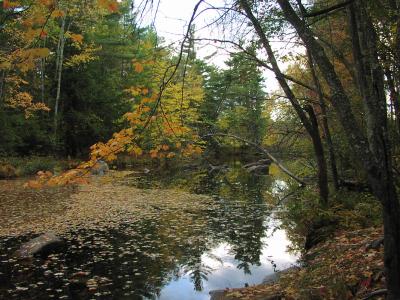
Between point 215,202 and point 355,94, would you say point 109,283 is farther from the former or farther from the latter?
point 215,202

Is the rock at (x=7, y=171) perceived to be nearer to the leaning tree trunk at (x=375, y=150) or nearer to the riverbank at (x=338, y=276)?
the riverbank at (x=338, y=276)

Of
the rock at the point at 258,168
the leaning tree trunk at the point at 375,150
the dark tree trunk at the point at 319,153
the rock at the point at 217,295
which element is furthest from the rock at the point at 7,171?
the leaning tree trunk at the point at 375,150

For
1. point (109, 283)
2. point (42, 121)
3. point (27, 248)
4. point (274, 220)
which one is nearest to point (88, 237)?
point (27, 248)

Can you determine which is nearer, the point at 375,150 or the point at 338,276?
the point at 375,150

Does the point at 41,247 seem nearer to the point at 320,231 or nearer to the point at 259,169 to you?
the point at 320,231

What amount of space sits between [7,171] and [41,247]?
600 inches

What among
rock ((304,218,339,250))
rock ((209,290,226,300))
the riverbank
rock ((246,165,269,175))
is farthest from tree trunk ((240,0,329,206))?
rock ((246,165,269,175))

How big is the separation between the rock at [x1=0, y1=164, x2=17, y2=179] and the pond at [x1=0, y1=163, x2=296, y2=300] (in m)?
11.8

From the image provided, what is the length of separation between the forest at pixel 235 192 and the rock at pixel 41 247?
37 mm

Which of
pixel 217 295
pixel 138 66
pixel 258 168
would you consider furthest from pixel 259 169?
pixel 138 66

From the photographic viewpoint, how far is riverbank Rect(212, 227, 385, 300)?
4.70 m

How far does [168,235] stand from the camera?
10.6 m

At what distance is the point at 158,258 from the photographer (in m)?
8.78

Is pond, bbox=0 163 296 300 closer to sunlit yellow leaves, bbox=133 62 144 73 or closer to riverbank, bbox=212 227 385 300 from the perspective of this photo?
riverbank, bbox=212 227 385 300
